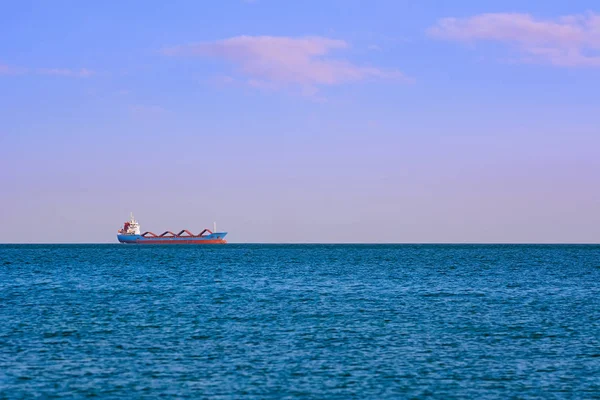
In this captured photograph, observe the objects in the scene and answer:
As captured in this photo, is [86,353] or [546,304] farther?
[546,304]

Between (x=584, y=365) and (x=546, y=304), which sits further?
(x=546, y=304)

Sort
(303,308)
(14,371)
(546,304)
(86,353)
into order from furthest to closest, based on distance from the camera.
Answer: (546,304) → (303,308) → (86,353) → (14,371)

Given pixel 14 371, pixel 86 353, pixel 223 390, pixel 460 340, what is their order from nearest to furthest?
pixel 223 390
pixel 14 371
pixel 86 353
pixel 460 340

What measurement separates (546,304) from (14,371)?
1676 inches

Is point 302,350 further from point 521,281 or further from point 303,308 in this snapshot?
point 521,281

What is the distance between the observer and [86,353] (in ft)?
109

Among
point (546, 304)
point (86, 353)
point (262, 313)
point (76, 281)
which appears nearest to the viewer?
point (86, 353)

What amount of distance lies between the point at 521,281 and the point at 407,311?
38014 millimetres

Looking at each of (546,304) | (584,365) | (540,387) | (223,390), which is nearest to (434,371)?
(540,387)

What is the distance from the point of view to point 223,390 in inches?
1035


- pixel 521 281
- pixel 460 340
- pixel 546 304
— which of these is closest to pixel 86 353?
pixel 460 340

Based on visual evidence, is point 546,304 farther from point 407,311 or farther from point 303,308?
point 303,308

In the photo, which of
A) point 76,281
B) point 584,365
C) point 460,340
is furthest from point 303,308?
point 76,281

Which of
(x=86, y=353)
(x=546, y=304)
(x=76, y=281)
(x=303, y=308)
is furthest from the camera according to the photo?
(x=76, y=281)
